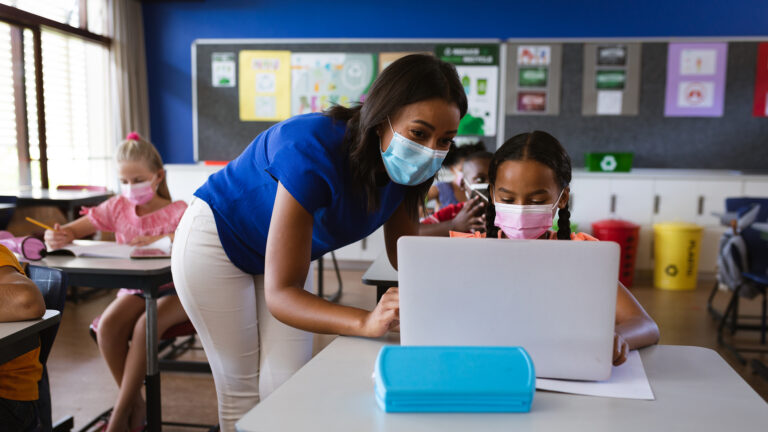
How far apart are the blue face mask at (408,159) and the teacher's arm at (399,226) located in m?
0.17

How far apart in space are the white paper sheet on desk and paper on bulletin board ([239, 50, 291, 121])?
15.0 feet

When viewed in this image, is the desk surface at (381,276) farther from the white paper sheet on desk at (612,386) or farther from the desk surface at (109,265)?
the white paper sheet on desk at (612,386)

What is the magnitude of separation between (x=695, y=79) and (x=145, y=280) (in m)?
4.54

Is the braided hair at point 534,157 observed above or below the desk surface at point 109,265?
above

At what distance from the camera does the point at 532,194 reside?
48.4 inches

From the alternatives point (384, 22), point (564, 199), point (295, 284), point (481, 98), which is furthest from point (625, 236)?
point (295, 284)

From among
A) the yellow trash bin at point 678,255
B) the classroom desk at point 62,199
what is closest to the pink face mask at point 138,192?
the classroom desk at point 62,199


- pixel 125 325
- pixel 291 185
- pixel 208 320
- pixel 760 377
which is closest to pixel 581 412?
pixel 291 185

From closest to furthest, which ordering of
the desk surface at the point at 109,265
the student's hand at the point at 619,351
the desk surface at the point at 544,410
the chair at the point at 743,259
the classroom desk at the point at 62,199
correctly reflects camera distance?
the desk surface at the point at 544,410
the student's hand at the point at 619,351
the desk surface at the point at 109,265
the chair at the point at 743,259
the classroom desk at the point at 62,199

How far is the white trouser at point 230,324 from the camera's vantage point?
1.21 m

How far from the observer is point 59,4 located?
4629mm

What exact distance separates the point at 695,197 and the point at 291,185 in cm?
435

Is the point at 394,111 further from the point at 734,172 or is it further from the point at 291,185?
the point at 734,172

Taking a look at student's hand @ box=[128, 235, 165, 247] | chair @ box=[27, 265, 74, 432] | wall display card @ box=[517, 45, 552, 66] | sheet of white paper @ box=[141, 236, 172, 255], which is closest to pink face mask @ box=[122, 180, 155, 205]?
student's hand @ box=[128, 235, 165, 247]
